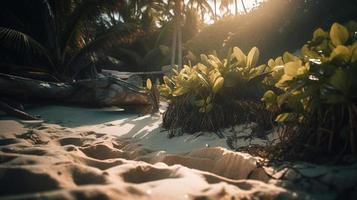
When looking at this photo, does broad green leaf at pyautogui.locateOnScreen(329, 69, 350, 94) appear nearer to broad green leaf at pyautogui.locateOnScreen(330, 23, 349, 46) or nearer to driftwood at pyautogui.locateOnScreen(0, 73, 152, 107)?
broad green leaf at pyautogui.locateOnScreen(330, 23, 349, 46)

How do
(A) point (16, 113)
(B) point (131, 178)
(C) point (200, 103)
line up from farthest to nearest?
1. (A) point (16, 113)
2. (C) point (200, 103)
3. (B) point (131, 178)

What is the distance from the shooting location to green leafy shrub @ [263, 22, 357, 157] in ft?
7.22

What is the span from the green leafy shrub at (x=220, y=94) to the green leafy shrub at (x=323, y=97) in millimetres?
1181

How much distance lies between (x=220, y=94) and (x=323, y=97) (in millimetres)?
1764

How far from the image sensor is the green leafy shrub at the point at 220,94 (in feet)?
12.6

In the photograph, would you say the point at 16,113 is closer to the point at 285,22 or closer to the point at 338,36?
the point at 338,36

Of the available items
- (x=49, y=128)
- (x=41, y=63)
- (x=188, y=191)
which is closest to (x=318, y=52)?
(x=188, y=191)

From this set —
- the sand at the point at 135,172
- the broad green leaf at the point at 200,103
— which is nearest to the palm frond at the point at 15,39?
the sand at the point at 135,172

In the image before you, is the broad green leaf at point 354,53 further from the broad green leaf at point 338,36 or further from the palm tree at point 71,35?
the palm tree at point 71,35

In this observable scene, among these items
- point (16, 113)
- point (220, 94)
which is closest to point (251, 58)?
point (220, 94)

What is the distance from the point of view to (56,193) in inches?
58.4

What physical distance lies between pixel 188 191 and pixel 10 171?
39.4 inches

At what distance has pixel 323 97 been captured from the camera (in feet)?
7.48

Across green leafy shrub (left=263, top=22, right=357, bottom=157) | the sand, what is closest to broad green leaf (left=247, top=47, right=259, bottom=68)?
the sand
